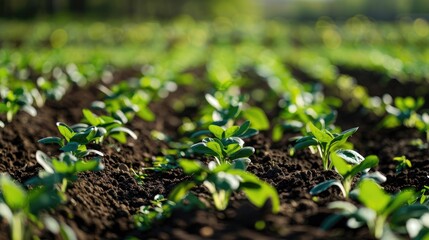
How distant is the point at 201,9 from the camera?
42156mm

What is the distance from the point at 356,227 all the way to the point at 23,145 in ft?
9.16

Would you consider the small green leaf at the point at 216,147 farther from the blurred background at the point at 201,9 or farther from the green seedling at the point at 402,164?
the blurred background at the point at 201,9

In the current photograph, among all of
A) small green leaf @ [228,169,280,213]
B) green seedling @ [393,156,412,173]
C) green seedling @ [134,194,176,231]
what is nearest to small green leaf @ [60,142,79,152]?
green seedling @ [134,194,176,231]

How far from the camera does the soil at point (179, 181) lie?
2.50 m

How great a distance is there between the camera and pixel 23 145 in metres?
4.29

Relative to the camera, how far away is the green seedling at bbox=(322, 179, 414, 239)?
2.33m

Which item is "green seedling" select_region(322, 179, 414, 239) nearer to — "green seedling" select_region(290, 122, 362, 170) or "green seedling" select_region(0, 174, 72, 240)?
"green seedling" select_region(290, 122, 362, 170)

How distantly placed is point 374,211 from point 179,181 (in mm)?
1559

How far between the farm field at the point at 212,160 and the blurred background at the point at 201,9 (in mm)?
20583

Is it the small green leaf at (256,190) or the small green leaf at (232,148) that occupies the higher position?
the small green leaf at (256,190)

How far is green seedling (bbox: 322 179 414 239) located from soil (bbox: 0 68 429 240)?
0.07 metres

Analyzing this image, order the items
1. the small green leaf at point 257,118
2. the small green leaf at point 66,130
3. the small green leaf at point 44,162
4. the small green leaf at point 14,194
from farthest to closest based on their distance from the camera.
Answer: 1. the small green leaf at point 257,118
2. the small green leaf at point 66,130
3. the small green leaf at point 44,162
4. the small green leaf at point 14,194

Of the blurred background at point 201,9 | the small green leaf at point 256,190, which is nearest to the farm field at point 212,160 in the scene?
the small green leaf at point 256,190

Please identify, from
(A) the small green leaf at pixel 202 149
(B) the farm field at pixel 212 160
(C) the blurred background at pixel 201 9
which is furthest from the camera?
(C) the blurred background at pixel 201 9
